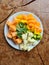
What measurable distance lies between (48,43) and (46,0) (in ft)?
0.82

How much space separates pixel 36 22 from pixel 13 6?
161 millimetres

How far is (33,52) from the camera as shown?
4.50 feet

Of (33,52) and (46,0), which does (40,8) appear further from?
(33,52)

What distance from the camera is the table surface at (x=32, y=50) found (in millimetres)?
1362

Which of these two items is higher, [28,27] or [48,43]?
[28,27]

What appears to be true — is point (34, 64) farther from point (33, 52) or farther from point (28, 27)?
point (28, 27)

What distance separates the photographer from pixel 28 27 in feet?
4.41

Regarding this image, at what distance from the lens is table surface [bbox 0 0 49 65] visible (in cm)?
136

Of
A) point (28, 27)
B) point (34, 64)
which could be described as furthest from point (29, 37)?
point (34, 64)

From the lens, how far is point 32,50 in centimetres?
137

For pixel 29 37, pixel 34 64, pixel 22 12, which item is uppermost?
pixel 22 12

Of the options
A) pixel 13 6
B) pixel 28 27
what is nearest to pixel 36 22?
pixel 28 27

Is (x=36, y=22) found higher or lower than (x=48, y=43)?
higher

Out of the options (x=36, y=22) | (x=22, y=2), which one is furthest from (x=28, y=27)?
(x=22, y=2)
